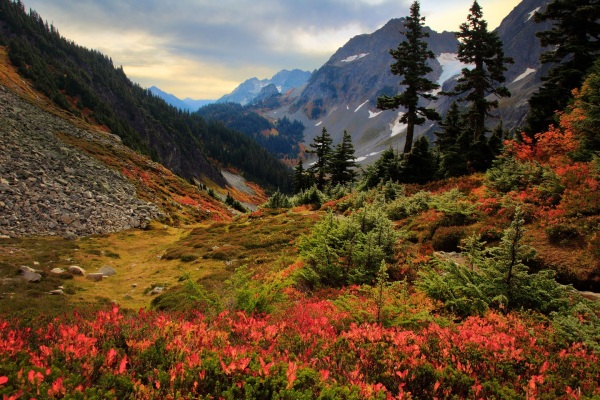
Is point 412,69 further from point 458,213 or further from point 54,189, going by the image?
point 54,189

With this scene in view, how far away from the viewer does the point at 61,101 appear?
90125 millimetres

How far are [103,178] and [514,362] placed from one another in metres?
40.4

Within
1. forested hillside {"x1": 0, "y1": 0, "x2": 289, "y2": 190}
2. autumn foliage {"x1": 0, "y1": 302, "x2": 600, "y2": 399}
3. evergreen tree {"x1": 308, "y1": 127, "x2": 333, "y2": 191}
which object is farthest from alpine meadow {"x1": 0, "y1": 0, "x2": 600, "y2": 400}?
forested hillside {"x1": 0, "y1": 0, "x2": 289, "y2": 190}

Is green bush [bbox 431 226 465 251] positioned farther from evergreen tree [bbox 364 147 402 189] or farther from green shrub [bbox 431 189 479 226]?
evergreen tree [bbox 364 147 402 189]

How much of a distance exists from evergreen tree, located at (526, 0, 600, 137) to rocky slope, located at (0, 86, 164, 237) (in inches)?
1419

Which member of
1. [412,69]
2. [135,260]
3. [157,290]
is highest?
[412,69]

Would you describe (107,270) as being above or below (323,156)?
below

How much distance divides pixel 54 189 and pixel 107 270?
1648 centimetres

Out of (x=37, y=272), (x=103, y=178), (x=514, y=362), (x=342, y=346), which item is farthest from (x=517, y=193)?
(x=103, y=178)

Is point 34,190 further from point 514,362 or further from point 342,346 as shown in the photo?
point 514,362

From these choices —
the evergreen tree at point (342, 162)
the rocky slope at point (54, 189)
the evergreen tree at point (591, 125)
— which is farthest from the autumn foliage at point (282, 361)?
the evergreen tree at point (342, 162)

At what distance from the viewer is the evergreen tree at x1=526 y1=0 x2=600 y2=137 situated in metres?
21.7

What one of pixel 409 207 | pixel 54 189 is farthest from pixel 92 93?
pixel 409 207

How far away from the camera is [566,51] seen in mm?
22531
